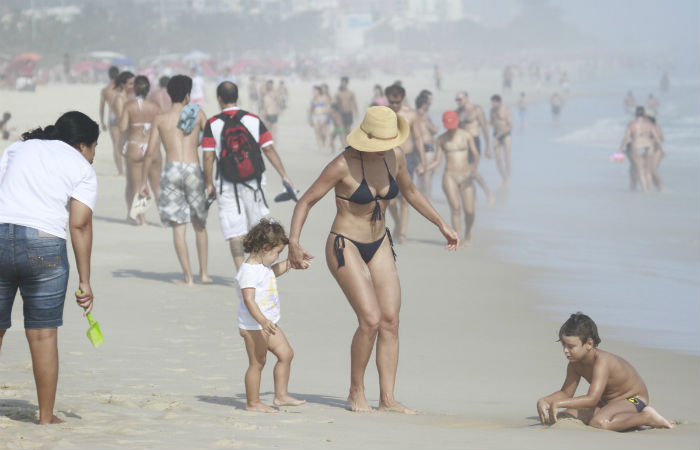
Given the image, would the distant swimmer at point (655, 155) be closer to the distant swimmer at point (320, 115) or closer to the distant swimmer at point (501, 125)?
the distant swimmer at point (501, 125)

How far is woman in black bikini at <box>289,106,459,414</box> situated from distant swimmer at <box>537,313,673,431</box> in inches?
32.5

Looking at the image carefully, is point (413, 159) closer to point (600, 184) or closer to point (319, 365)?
point (319, 365)

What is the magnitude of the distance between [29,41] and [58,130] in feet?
264

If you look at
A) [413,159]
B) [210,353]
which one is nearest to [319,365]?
[210,353]

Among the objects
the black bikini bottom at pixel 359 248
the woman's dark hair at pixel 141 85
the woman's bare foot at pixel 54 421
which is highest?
the woman's dark hair at pixel 141 85

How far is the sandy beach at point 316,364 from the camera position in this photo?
5332 mm

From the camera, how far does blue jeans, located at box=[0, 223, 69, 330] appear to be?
16.6 ft

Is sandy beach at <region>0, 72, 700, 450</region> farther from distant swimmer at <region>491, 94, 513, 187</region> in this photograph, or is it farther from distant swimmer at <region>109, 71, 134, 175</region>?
distant swimmer at <region>491, 94, 513, 187</region>

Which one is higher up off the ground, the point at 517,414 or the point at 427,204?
the point at 427,204

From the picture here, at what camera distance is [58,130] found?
17.4ft

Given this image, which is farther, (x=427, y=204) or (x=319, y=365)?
(x=319, y=365)

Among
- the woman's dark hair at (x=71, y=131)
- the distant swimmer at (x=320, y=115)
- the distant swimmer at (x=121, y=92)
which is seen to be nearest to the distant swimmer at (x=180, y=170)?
the distant swimmer at (x=121, y=92)

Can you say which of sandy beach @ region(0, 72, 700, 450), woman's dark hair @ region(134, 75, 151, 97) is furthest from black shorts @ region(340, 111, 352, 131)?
woman's dark hair @ region(134, 75, 151, 97)

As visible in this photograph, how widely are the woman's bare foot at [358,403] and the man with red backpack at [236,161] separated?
3269 millimetres
